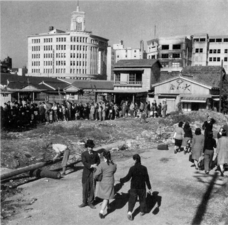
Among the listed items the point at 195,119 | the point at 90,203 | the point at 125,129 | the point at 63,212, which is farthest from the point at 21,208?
the point at 195,119

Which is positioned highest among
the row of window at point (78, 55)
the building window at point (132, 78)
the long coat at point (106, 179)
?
the row of window at point (78, 55)

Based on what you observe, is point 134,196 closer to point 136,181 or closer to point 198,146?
point 136,181

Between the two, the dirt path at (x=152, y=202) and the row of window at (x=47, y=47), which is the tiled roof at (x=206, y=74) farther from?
the row of window at (x=47, y=47)

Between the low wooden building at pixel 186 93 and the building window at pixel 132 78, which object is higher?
the building window at pixel 132 78

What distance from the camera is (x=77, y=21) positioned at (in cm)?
11019

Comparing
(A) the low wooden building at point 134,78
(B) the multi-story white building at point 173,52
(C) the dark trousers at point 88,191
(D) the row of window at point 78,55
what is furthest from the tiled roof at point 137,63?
(D) the row of window at point 78,55

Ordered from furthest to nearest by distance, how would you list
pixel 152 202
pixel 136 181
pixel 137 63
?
pixel 137 63 → pixel 152 202 → pixel 136 181

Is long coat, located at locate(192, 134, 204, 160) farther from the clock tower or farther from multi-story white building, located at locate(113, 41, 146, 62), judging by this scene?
the clock tower

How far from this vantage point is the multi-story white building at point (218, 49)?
2808 inches

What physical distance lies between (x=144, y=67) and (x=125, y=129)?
702 inches

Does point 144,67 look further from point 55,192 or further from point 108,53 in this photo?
point 108,53

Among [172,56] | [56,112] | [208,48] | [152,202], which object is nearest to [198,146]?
[152,202]

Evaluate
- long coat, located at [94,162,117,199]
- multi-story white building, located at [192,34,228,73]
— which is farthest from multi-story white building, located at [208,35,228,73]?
long coat, located at [94,162,117,199]

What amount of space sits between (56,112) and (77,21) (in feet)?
315
